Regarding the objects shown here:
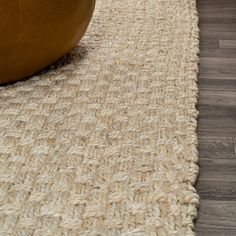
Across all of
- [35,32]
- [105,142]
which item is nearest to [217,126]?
[105,142]

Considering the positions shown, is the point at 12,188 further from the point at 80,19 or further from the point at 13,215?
the point at 80,19

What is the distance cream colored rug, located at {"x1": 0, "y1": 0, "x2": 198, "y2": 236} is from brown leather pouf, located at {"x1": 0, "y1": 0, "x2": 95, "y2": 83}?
2.9 inches

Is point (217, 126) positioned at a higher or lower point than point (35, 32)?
lower

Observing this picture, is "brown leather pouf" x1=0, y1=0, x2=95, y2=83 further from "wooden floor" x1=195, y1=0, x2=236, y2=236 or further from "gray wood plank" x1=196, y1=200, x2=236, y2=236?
"gray wood plank" x1=196, y1=200, x2=236, y2=236

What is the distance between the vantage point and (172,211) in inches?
39.3

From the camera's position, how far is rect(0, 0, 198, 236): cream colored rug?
99 centimetres

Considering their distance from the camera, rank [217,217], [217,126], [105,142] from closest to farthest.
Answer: [217,217] < [105,142] < [217,126]

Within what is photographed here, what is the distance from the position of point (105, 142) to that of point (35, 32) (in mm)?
406

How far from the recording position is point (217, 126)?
53.1 inches

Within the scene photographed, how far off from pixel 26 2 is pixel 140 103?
429mm

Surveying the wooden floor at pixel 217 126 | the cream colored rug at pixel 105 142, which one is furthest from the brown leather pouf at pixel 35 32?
the wooden floor at pixel 217 126

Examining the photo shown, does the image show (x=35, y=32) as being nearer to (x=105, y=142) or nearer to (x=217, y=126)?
(x=105, y=142)

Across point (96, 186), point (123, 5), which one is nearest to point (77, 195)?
point (96, 186)

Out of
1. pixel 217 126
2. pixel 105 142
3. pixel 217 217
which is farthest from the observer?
pixel 217 126
